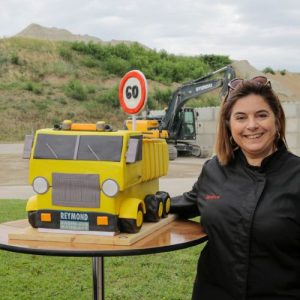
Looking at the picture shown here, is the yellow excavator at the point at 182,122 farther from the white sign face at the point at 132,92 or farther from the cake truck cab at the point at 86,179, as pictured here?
the cake truck cab at the point at 86,179

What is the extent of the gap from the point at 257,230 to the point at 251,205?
9 cm

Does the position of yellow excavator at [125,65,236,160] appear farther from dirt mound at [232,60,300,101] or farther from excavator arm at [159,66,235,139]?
dirt mound at [232,60,300,101]

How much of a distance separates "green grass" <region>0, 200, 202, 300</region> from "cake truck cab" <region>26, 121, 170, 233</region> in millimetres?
1978

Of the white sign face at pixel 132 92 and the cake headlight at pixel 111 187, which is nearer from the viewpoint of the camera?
the cake headlight at pixel 111 187

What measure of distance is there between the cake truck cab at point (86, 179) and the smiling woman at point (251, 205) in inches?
12.6

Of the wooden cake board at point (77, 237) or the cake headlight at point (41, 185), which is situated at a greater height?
the cake headlight at point (41, 185)

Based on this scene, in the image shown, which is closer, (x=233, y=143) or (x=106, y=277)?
(x=233, y=143)

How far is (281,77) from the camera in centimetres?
5384

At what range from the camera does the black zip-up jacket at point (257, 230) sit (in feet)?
6.22

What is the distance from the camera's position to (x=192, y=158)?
57.0 feet

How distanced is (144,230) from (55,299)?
6.62ft

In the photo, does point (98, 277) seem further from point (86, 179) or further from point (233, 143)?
point (233, 143)

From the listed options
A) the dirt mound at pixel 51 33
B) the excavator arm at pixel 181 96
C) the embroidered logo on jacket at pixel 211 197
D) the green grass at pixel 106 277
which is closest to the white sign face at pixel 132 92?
the embroidered logo on jacket at pixel 211 197

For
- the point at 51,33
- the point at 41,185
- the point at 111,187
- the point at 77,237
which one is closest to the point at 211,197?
the point at 111,187
